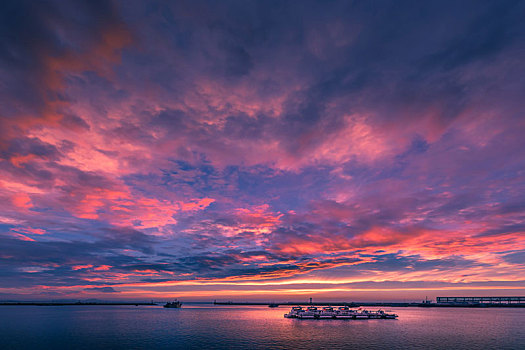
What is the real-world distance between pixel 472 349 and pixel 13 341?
359 ft

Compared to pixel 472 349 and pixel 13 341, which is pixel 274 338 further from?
pixel 13 341

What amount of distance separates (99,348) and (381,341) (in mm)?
67316

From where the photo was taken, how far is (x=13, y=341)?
74500 mm

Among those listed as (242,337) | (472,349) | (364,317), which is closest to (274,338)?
(242,337)

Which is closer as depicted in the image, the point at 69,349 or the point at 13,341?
the point at 69,349

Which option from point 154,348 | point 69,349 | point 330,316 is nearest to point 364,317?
point 330,316

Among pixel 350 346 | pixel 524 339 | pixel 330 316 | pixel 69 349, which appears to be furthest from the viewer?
pixel 330 316

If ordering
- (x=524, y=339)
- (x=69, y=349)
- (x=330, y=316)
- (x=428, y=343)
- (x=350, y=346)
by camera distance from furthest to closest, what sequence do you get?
1. (x=330, y=316)
2. (x=524, y=339)
3. (x=428, y=343)
4. (x=350, y=346)
5. (x=69, y=349)

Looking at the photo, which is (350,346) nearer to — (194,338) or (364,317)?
(194,338)

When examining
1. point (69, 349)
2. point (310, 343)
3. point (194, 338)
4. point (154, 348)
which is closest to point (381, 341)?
point (310, 343)

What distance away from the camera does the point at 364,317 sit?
161000 millimetres

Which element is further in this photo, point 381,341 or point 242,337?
point 242,337

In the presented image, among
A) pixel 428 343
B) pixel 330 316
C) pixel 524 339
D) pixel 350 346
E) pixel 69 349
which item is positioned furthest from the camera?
pixel 330 316

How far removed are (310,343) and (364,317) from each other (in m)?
106
